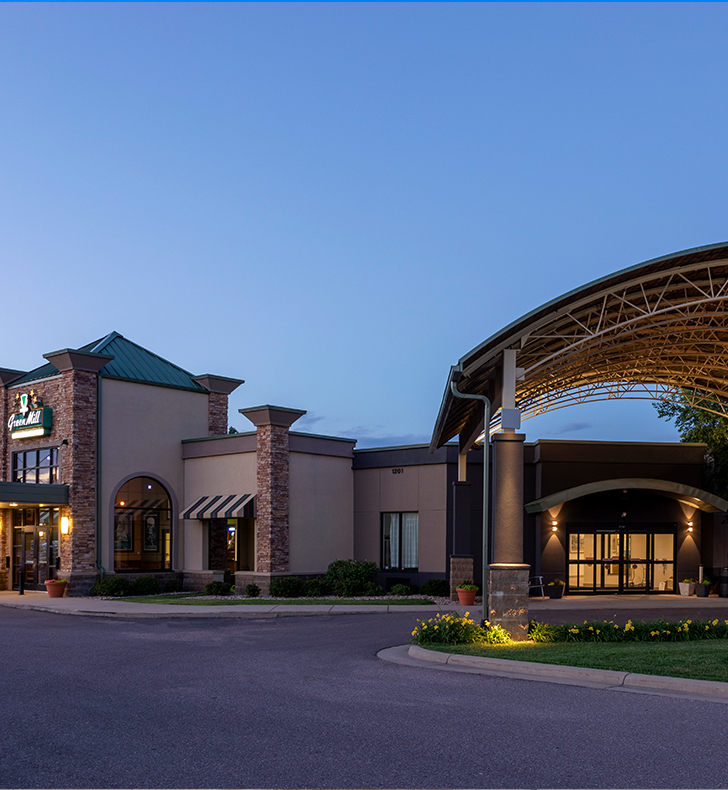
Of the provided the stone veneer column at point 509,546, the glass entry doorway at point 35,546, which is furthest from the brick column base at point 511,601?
the glass entry doorway at point 35,546

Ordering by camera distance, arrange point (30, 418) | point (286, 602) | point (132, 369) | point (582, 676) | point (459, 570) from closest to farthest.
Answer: point (582, 676)
point (286, 602)
point (459, 570)
point (30, 418)
point (132, 369)

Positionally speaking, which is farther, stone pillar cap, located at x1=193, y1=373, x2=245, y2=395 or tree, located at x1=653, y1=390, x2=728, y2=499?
stone pillar cap, located at x1=193, y1=373, x2=245, y2=395

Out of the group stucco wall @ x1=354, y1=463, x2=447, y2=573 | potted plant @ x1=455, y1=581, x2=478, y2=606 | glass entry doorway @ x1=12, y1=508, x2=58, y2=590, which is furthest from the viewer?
glass entry doorway @ x1=12, y1=508, x2=58, y2=590

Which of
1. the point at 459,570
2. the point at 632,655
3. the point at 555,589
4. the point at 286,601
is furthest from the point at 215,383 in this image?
the point at 632,655

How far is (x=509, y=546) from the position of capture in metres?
16.1

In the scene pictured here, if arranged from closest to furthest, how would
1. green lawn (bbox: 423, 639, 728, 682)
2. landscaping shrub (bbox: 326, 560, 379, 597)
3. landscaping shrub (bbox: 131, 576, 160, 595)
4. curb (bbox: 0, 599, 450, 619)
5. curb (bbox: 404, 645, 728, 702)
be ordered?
1. curb (bbox: 404, 645, 728, 702)
2. green lawn (bbox: 423, 639, 728, 682)
3. curb (bbox: 0, 599, 450, 619)
4. landscaping shrub (bbox: 326, 560, 379, 597)
5. landscaping shrub (bbox: 131, 576, 160, 595)

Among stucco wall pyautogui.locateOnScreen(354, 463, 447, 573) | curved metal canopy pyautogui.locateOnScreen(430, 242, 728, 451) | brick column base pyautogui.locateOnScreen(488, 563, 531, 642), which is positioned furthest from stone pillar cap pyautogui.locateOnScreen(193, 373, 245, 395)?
brick column base pyautogui.locateOnScreen(488, 563, 531, 642)

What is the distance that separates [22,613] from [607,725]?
64.0ft

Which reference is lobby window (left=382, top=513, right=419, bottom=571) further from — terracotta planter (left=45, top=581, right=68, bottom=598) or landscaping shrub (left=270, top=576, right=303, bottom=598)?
terracotta planter (left=45, top=581, right=68, bottom=598)

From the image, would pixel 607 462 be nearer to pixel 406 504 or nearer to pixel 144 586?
pixel 406 504

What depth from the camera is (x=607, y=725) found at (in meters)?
8.54

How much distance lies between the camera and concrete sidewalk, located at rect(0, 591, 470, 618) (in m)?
22.3

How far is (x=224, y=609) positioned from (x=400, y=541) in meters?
8.88

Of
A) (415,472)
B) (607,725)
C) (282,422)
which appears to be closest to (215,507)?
(282,422)
